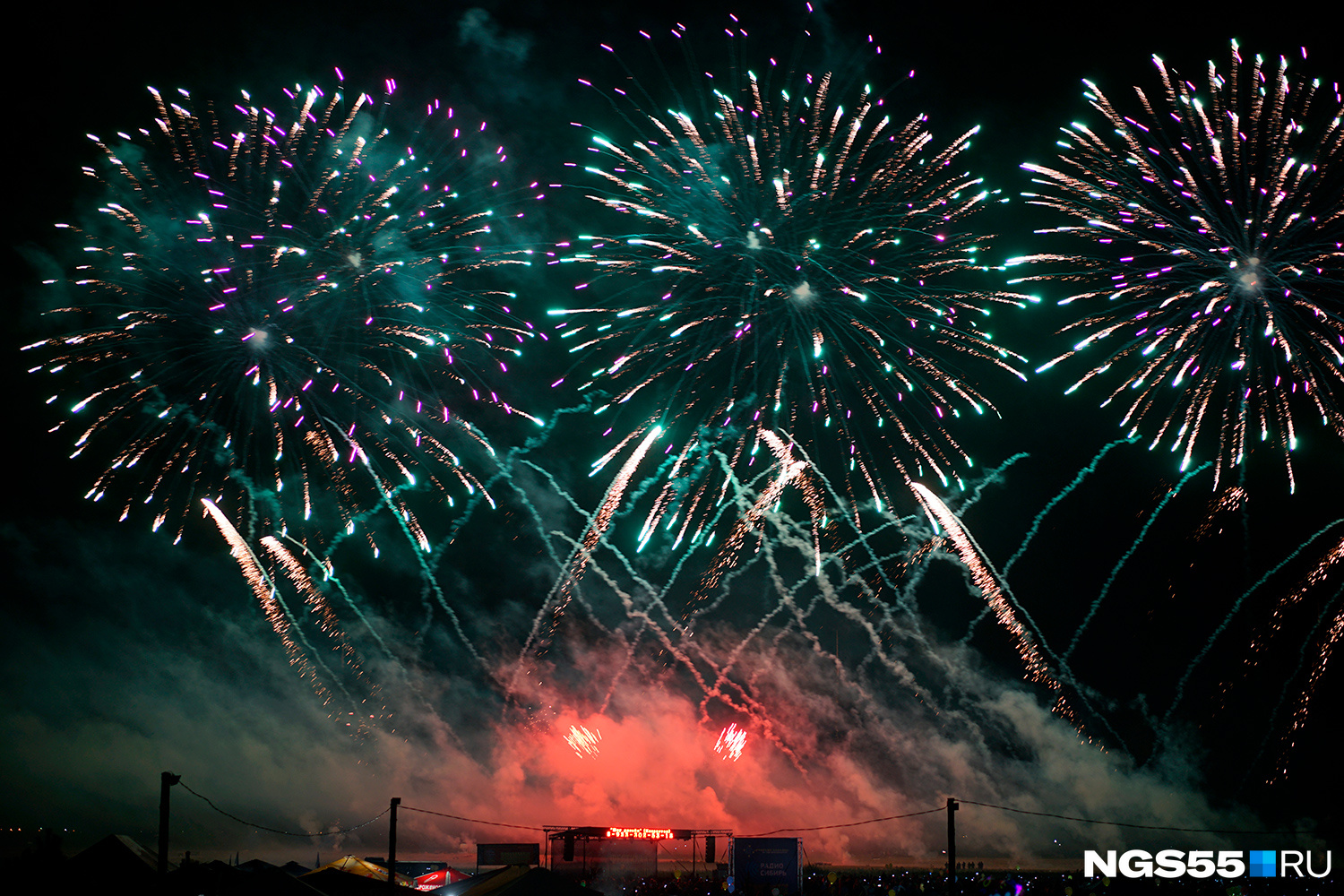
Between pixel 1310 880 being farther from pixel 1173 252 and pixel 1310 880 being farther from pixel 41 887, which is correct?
pixel 41 887

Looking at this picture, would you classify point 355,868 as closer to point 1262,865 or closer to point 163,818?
point 163,818

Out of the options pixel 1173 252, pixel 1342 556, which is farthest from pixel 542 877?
pixel 1342 556

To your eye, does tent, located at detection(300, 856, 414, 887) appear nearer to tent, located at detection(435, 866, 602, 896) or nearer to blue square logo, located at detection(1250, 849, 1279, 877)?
tent, located at detection(435, 866, 602, 896)

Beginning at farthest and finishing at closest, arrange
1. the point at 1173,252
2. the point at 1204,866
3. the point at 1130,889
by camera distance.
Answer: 1. the point at 1130,889
2. the point at 1204,866
3. the point at 1173,252

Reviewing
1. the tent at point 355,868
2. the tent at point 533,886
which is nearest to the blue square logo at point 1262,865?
the tent at point 533,886

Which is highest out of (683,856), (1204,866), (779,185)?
(779,185)

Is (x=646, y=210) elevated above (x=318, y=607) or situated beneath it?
elevated above

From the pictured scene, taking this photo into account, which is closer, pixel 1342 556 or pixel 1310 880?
pixel 1342 556

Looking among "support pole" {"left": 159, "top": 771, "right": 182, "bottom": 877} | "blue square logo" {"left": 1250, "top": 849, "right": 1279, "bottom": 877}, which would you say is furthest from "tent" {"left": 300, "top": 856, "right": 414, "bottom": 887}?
"blue square logo" {"left": 1250, "top": 849, "right": 1279, "bottom": 877}

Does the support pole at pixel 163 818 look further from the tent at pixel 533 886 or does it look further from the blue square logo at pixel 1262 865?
the blue square logo at pixel 1262 865
